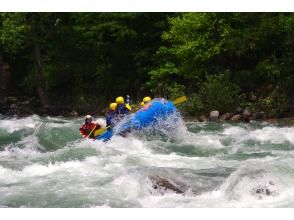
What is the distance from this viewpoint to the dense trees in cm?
1842

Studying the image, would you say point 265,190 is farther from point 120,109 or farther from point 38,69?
point 38,69

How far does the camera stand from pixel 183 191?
8.13 m

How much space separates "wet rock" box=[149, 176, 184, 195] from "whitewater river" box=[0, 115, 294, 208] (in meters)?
0.01

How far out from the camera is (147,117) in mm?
13586

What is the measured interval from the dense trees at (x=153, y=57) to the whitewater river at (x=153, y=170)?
4.13m

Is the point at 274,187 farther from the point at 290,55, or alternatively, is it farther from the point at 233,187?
the point at 290,55

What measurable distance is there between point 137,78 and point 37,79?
4122 mm

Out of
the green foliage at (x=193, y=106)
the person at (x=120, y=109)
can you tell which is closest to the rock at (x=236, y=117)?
the green foliage at (x=193, y=106)

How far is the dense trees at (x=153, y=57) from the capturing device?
1842cm

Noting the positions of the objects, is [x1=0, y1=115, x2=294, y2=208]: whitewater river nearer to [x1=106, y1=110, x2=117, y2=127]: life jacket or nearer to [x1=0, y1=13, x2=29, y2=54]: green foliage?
[x1=106, y1=110, x2=117, y2=127]: life jacket

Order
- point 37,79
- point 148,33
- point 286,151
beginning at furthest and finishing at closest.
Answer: point 37,79
point 148,33
point 286,151

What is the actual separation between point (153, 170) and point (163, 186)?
0.63m

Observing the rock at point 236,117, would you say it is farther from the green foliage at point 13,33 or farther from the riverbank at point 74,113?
the green foliage at point 13,33

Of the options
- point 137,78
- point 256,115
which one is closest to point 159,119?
point 256,115
